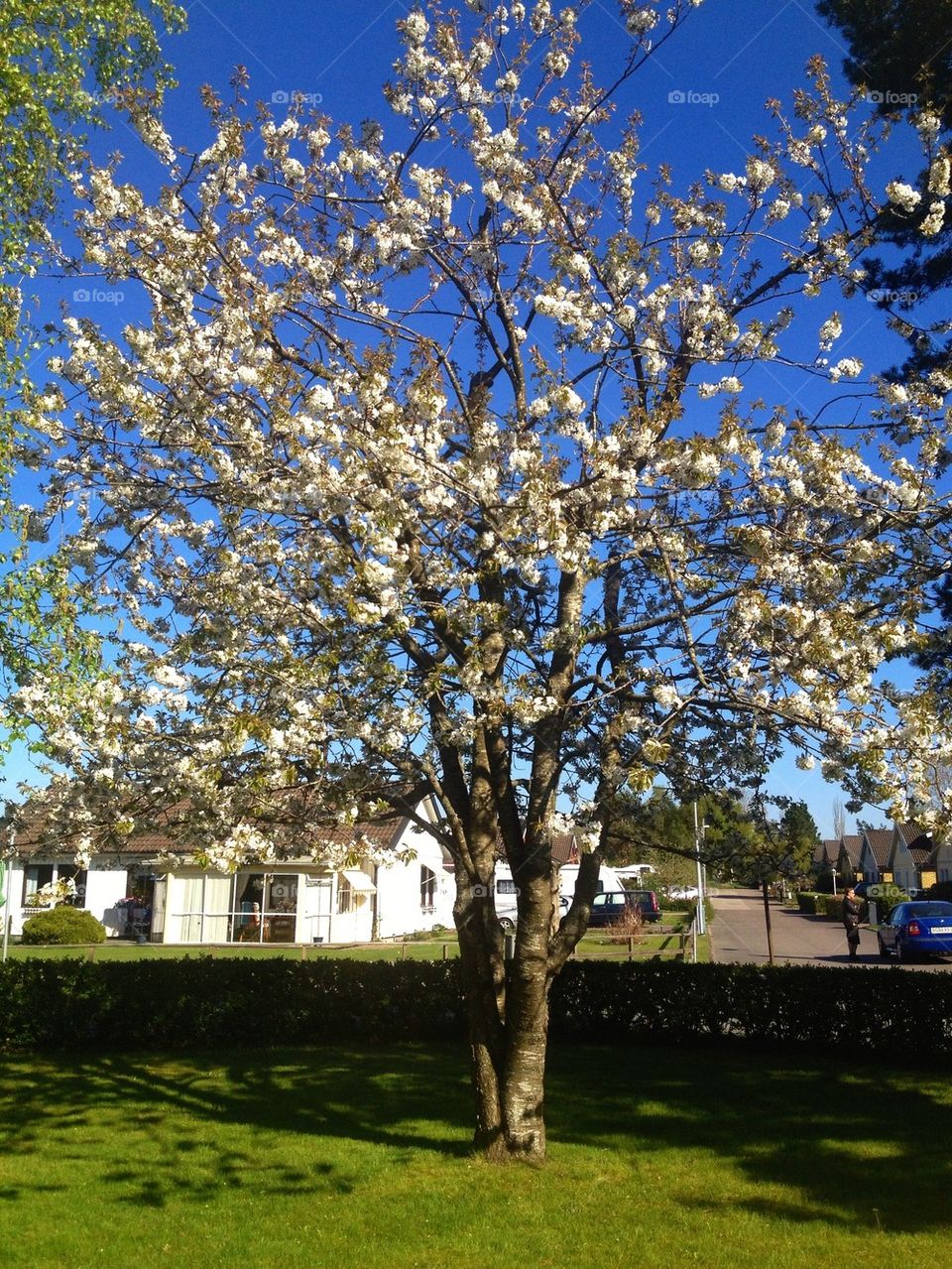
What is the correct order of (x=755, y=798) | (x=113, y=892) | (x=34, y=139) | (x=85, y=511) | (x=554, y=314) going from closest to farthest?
(x=554, y=314) < (x=85, y=511) < (x=755, y=798) < (x=34, y=139) < (x=113, y=892)

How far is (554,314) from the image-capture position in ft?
23.6

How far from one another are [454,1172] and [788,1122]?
10.6ft

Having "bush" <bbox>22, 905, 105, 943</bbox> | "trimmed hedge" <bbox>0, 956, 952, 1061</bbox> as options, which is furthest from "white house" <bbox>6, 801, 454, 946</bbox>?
"trimmed hedge" <bbox>0, 956, 952, 1061</bbox>

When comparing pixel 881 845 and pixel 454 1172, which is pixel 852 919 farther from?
pixel 881 845

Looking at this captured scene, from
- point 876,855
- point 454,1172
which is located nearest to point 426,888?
point 454,1172

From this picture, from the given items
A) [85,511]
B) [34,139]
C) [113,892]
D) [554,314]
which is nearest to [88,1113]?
[85,511]

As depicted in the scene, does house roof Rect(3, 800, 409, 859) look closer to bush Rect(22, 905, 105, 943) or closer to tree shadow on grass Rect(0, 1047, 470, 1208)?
tree shadow on grass Rect(0, 1047, 470, 1208)

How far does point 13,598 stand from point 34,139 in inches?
171

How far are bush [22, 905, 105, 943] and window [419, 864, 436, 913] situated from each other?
35.7 ft

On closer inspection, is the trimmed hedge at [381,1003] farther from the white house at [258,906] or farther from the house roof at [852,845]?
the house roof at [852,845]

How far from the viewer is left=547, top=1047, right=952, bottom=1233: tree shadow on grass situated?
22.1ft

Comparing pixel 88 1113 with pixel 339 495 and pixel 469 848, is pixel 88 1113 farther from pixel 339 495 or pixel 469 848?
pixel 339 495

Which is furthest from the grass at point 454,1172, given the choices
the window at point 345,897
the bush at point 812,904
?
the bush at point 812,904

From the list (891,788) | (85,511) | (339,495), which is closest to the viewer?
(891,788)
